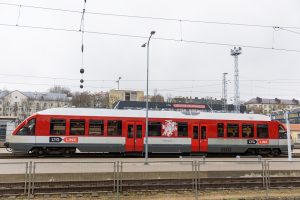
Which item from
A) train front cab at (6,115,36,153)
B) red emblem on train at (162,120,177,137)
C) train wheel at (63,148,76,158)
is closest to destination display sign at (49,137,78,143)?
train wheel at (63,148,76,158)

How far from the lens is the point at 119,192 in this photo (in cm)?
1311

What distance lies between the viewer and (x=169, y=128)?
23062 mm

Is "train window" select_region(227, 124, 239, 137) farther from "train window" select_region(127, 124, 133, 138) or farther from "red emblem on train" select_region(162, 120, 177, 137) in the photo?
"train window" select_region(127, 124, 133, 138)

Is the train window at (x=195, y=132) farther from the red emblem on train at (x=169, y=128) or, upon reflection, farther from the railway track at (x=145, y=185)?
the railway track at (x=145, y=185)

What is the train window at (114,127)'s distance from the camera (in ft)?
73.0

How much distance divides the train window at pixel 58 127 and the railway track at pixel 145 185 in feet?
28.3

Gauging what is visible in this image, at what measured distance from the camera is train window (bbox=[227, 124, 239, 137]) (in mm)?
24062

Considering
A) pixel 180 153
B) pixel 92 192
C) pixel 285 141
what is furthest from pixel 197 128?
pixel 92 192

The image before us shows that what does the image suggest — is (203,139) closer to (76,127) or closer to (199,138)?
(199,138)

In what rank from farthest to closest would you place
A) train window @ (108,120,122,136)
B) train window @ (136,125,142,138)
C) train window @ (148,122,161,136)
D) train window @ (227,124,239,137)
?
train window @ (227,124,239,137), train window @ (148,122,161,136), train window @ (136,125,142,138), train window @ (108,120,122,136)

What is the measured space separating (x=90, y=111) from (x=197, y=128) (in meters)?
7.45

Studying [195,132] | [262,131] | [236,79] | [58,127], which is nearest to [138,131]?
[195,132]

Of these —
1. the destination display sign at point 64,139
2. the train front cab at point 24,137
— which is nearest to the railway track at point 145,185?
the train front cab at point 24,137

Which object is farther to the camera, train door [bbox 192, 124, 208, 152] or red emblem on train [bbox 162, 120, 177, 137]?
train door [bbox 192, 124, 208, 152]
